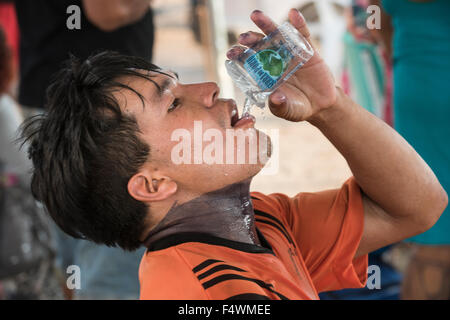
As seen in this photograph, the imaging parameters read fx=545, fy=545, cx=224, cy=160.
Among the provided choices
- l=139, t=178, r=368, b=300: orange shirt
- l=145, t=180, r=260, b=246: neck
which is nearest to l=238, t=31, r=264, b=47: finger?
l=145, t=180, r=260, b=246: neck

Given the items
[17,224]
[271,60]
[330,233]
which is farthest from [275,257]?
[17,224]

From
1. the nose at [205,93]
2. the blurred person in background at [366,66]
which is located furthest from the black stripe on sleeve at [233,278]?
the blurred person in background at [366,66]

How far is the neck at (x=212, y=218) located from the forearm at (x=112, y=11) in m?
1.04

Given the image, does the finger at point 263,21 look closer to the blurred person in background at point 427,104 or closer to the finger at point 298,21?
the finger at point 298,21

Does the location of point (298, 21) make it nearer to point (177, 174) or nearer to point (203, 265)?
point (177, 174)

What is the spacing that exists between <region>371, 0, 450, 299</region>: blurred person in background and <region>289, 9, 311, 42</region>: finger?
0.93 meters

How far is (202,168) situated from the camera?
1300 millimetres

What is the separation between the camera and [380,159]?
4.85 feet

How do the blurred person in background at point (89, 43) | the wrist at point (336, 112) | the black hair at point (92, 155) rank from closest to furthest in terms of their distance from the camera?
the black hair at point (92, 155), the wrist at point (336, 112), the blurred person in background at point (89, 43)

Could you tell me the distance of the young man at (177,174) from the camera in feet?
4.04

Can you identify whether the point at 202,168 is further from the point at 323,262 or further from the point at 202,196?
the point at 323,262

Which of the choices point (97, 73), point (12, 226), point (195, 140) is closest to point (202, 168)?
point (195, 140)
